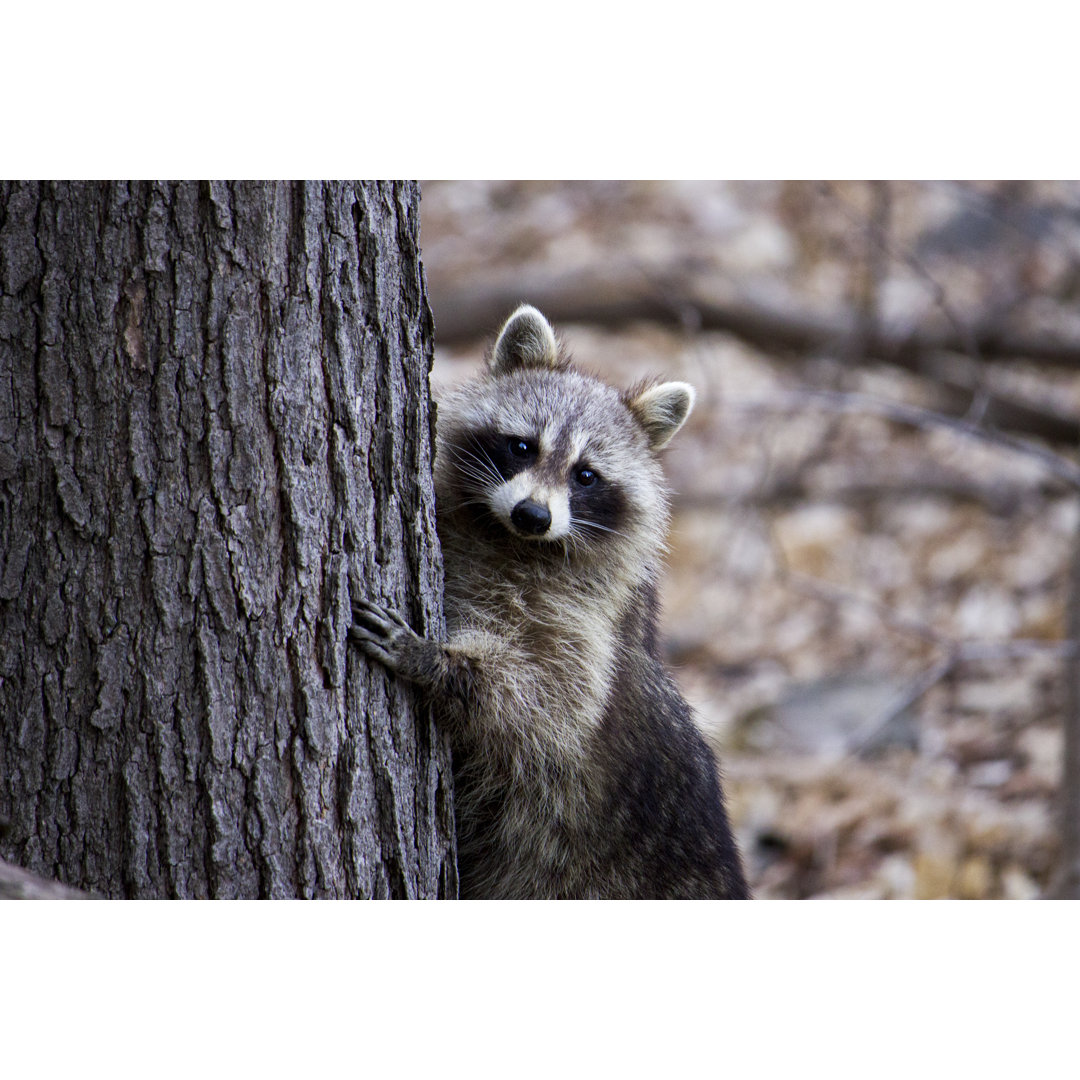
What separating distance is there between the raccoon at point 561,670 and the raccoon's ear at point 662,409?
0.16 m

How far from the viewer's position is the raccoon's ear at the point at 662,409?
3807mm

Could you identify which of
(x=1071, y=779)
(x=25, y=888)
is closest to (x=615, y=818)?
(x=25, y=888)

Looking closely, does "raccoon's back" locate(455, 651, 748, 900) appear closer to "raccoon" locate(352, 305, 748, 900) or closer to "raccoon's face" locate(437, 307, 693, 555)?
"raccoon" locate(352, 305, 748, 900)

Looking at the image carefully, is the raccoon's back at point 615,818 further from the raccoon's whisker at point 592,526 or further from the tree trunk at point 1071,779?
the tree trunk at point 1071,779

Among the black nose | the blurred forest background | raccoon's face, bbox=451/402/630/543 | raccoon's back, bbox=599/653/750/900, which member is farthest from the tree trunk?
the black nose

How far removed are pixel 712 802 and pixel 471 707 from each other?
39.4 inches

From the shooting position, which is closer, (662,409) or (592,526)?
(592,526)

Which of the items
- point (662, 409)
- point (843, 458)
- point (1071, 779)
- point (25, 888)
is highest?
point (662, 409)

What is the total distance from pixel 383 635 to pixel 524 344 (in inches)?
54.2

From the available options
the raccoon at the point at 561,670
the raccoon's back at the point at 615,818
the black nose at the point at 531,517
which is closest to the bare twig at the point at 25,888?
the raccoon at the point at 561,670

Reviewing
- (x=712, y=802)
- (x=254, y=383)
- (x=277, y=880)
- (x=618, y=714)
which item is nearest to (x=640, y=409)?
(x=618, y=714)

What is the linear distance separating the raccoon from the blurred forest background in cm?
231

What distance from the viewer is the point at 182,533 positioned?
2551mm

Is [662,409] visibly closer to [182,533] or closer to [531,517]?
[531,517]
